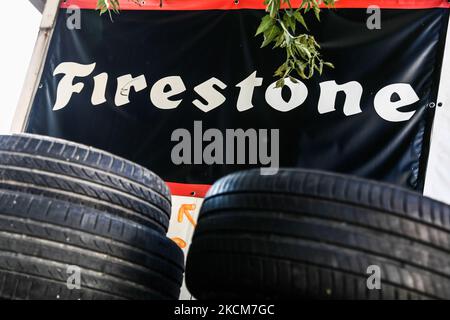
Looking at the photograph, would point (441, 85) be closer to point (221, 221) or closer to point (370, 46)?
point (370, 46)

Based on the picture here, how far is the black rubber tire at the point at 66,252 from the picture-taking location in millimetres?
1354

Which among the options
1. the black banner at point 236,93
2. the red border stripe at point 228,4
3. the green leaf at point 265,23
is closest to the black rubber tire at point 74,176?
the green leaf at point 265,23

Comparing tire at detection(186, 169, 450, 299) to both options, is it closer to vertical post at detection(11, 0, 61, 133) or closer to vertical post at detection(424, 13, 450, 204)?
vertical post at detection(424, 13, 450, 204)

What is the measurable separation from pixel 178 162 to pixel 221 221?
5.55ft

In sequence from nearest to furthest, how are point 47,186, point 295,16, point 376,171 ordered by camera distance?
1. point 47,186
2. point 295,16
3. point 376,171

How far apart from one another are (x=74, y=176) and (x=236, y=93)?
1.74 meters

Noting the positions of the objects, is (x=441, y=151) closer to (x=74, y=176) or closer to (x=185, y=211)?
(x=185, y=211)

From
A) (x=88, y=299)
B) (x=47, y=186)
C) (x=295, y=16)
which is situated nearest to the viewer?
(x=88, y=299)

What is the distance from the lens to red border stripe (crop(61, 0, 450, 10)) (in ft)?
10.3

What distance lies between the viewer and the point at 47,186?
154 cm

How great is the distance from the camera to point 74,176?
1.56 metres

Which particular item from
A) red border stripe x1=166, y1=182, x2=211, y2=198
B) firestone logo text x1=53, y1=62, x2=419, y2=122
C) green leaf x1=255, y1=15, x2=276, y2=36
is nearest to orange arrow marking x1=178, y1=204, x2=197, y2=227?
red border stripe x1=166, y1=182, x2=211, y2=198

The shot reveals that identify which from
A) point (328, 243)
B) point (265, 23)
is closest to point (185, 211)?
point (265, 23)

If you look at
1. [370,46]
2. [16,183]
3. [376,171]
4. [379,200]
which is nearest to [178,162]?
[376,171]
